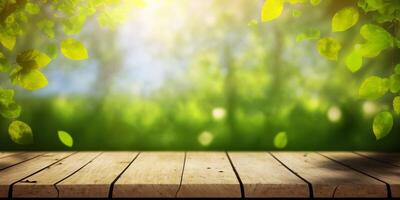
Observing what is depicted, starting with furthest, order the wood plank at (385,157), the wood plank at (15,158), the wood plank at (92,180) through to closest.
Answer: the wood plank at (385,157)
the wood plank at (15,158)
the wood plank at (92,180)

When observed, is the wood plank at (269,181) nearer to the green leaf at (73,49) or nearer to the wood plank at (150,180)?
the wood plank at (150,180)

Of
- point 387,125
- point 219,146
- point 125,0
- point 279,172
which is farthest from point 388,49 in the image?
point 125,0

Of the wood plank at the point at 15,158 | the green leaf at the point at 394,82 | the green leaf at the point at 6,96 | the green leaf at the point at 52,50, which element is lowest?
the wood plank at the point at 15,158

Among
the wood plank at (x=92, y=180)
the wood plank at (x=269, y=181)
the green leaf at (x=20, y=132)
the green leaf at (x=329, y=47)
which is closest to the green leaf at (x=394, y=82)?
the green leaf at (x=329, y=47)

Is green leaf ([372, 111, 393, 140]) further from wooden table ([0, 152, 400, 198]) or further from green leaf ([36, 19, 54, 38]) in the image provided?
green leaf ([36, 19, 54, 38])

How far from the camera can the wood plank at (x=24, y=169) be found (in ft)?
3.86

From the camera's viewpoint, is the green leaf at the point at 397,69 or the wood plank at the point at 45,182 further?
the green leaf at the point at 397,69

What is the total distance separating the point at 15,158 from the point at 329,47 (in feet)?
4.74

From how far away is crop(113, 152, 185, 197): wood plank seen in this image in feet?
3.82

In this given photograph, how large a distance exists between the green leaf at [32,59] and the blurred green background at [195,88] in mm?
43

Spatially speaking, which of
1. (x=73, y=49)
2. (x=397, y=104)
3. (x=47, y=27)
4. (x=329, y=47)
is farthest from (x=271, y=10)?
(x=47, y=27)

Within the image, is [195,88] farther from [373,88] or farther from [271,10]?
[373,88]

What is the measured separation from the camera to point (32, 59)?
6.69ft

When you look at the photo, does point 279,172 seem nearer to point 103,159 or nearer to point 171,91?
point 103,159
